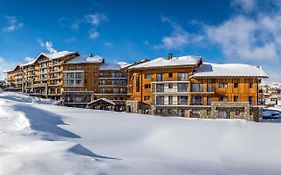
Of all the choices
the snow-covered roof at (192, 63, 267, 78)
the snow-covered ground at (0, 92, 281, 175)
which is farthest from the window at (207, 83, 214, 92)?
the snow-covered ground at (0, 92, 281, 175)

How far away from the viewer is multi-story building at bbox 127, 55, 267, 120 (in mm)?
38031

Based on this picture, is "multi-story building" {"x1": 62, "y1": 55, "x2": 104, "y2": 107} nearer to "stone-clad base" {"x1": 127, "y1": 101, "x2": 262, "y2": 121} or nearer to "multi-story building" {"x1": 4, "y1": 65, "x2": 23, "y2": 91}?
"multi-story building" {"x1": 4, "y1": 65, "x2": 23, "y2": 91}

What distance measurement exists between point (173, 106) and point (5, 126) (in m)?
29.5

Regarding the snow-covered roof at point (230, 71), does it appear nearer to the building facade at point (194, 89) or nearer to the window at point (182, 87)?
the building facade at point (194, 89)

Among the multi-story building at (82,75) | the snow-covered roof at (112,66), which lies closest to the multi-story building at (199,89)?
the snow-covered roof at (112,66)

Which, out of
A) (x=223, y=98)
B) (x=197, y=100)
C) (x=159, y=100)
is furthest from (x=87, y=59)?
(x=223, y=98)

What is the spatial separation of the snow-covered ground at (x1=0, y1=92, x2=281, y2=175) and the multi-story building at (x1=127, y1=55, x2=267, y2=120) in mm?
21986

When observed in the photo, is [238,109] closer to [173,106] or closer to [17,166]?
[173,106]

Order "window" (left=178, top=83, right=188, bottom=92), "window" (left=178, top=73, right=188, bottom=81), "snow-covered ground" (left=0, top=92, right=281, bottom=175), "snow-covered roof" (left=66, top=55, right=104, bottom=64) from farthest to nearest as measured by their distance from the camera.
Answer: "snow-covered roof" (left=66, top=55, right=104, bottom=64), "window" (left=178, top=73, right=188, bottom=81), "window" (left=178, top=83, right=188, bottom=92), "snow-covered ground" (left=0, top=92, right=281, bottom=175)

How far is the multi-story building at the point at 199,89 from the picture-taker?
3803cm

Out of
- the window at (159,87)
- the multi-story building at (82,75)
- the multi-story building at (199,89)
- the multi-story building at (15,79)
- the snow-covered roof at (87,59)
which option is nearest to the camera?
the multi-story building at (199,89)

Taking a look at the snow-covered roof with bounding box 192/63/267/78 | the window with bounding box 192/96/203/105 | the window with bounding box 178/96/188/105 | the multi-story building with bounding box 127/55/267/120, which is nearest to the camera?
the multi-story building with bounding box 127/55/267/120

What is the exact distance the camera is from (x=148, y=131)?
1518 cm

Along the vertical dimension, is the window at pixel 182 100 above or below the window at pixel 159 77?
below
